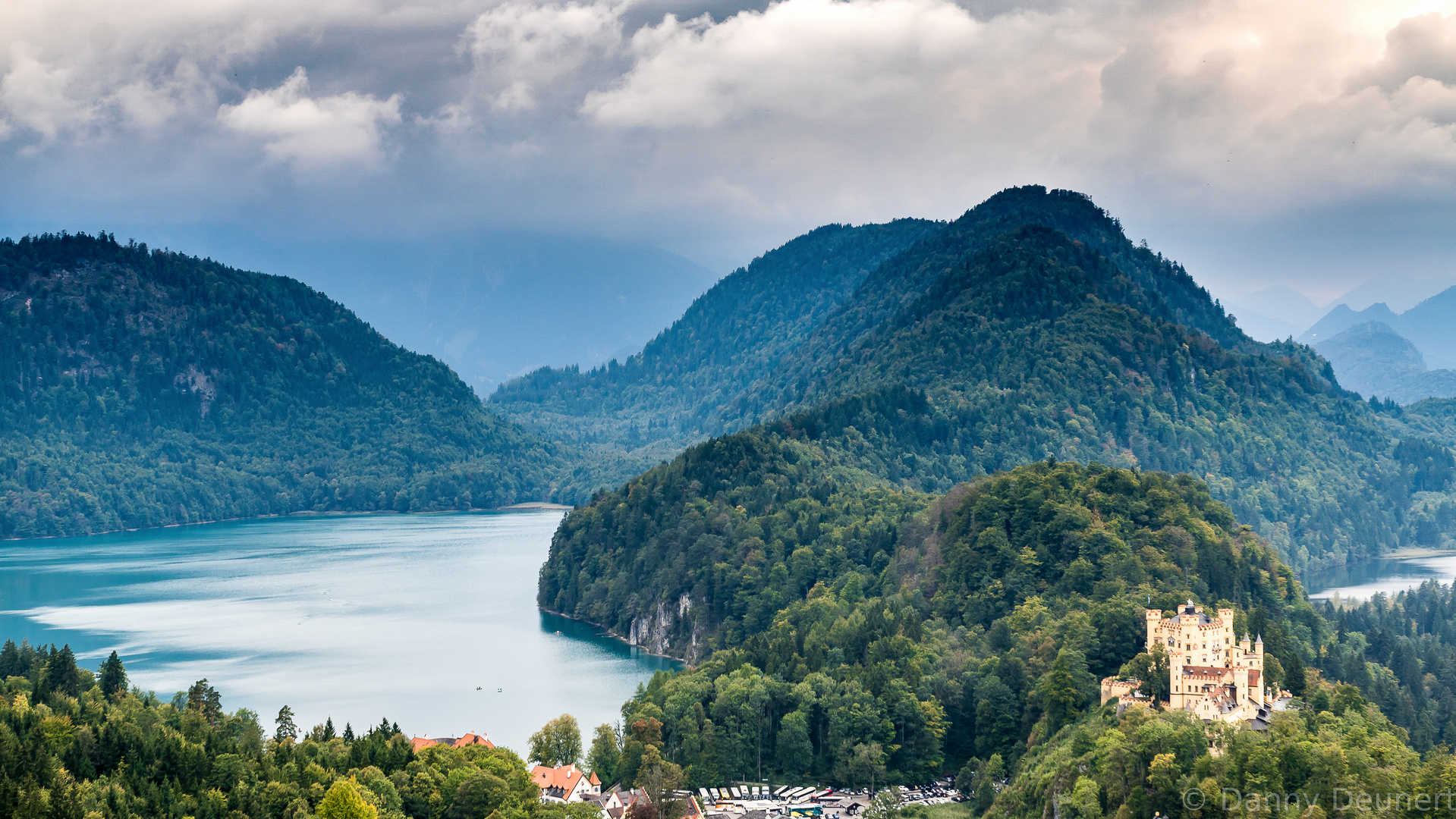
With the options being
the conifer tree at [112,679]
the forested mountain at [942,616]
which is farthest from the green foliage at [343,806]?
the conifer tree at [112,679]

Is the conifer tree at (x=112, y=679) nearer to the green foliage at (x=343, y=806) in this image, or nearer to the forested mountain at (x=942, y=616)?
the green foliage at (x=343, y=806)

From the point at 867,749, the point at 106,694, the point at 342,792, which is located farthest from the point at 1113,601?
the point at 106,694

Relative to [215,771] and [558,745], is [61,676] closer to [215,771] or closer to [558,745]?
[215,771]

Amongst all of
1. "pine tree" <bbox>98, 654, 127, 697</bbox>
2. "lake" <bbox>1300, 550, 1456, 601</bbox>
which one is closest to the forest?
"pine tree" <bbox>98, 654, 127, 697</bbox>

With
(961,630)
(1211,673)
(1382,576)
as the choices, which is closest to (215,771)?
(1211,673)

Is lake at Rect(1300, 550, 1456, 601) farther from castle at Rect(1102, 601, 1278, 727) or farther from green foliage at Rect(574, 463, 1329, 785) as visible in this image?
castle at Rect(1102, 601, 1278, 727)
